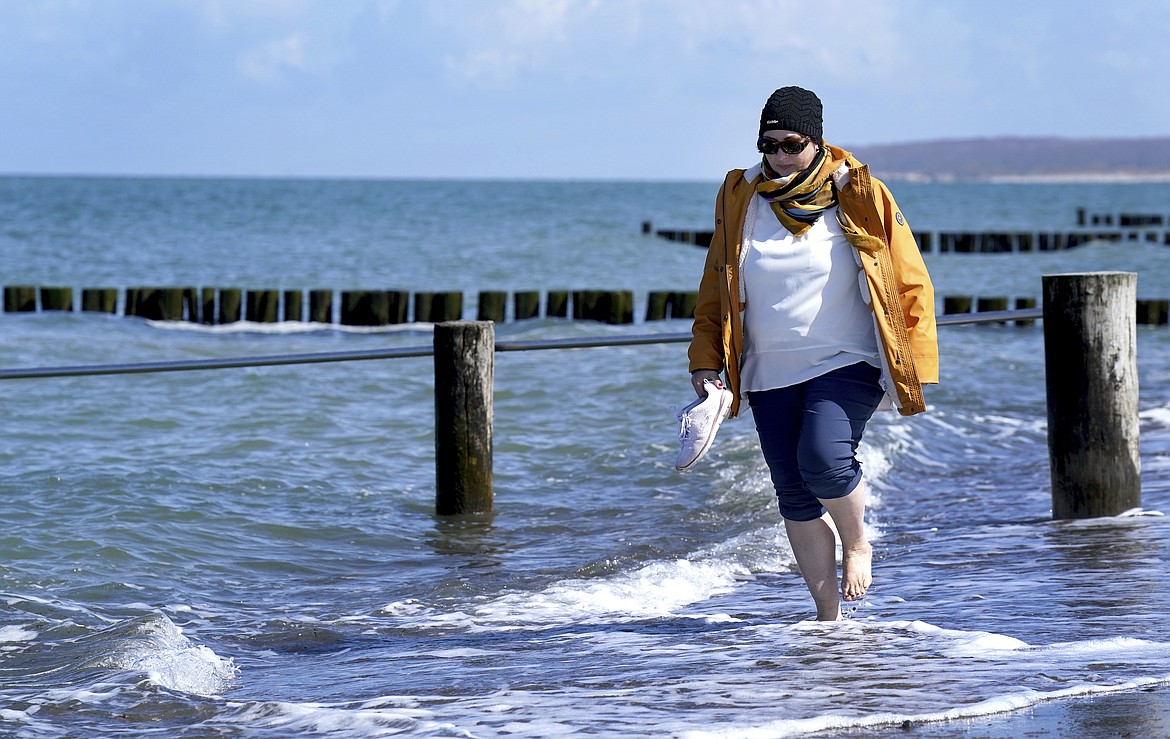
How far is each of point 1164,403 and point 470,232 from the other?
126 feet

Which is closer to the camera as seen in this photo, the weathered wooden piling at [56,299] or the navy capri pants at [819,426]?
the navy capri pants at [819,426]

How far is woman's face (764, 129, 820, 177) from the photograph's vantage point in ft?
12.6

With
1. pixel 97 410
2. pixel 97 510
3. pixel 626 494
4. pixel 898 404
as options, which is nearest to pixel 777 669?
pixel 898 404

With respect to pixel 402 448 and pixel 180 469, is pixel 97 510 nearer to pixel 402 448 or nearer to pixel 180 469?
pixel 180 469

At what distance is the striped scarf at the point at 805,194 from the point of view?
385cm

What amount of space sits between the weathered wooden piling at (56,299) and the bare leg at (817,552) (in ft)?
62.5

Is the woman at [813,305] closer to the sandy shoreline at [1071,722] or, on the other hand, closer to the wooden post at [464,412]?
the sandy shoreline at [1071,722]

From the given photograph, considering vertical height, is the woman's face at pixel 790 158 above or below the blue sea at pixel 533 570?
above

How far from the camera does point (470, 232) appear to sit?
4812 cm

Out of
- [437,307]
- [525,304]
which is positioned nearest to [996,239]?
[525,304]

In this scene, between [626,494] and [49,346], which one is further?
[49,346]

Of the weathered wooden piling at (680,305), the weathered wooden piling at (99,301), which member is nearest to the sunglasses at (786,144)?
the weathered wooden piling at (680,305)

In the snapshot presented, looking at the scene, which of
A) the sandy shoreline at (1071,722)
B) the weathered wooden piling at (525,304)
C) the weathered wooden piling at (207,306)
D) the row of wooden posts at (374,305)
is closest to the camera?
the sandy shoreline at (1071,722)

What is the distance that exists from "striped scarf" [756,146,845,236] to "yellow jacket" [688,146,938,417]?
3 centimetres
